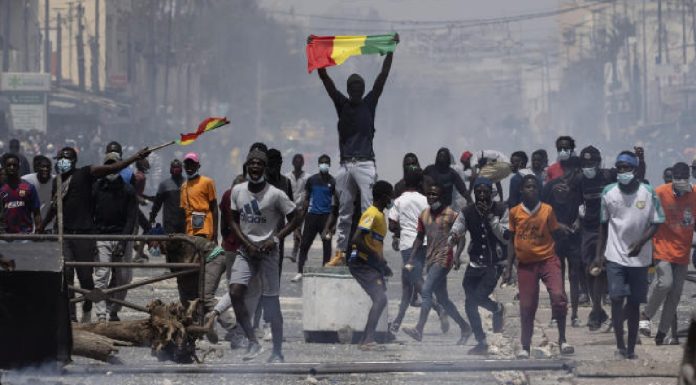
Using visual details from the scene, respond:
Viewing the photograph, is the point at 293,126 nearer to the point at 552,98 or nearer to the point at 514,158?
the point at 552,98

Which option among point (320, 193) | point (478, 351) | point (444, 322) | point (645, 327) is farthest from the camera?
Result: point (320, 193)

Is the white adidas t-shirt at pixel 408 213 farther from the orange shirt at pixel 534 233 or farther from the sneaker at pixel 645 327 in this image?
the sneaker at pixel 645 327

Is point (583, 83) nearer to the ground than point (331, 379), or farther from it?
farther from it

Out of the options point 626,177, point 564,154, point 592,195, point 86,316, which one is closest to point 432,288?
point 626,177

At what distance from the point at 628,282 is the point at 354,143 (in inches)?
119

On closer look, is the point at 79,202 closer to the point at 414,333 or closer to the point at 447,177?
the point at 414,333

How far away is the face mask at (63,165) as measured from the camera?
13.8 meters

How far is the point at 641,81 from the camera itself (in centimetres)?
10800

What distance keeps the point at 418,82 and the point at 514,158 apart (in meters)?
168

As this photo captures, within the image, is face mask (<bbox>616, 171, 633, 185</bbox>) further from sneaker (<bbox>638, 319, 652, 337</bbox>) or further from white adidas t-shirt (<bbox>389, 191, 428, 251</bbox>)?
white adidas t-shirt (<bbox>389, 191, 428, 251</bbox>)

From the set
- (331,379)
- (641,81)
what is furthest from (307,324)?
(641,81)

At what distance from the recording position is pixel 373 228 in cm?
1270

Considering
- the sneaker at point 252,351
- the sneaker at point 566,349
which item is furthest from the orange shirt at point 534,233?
the sneaker at point 252,351

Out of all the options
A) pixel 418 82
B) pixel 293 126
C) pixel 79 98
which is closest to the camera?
pixel 79 98
